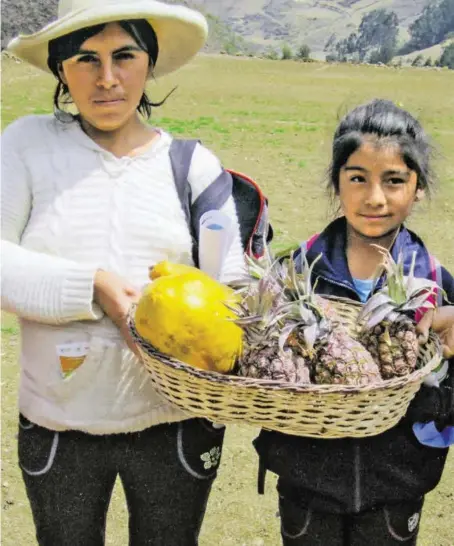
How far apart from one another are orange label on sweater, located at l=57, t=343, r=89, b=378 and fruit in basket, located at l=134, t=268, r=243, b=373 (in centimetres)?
31

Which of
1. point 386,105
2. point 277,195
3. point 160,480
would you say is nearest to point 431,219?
point 277,195

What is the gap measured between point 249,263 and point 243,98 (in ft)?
62.7

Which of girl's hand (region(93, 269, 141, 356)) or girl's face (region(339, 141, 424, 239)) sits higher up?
girl's face (region(339, 141, 424, 239))

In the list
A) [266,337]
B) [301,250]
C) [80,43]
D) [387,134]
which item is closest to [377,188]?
[387,134]

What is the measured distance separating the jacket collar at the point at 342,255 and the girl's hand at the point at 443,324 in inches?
9.0

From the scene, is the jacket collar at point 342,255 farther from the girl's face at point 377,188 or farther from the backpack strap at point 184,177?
the backpack strap at point 184,177

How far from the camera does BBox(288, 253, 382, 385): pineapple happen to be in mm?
1877

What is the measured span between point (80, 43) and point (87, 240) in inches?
21.8

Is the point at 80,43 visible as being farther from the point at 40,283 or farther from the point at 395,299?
the point at 395,299

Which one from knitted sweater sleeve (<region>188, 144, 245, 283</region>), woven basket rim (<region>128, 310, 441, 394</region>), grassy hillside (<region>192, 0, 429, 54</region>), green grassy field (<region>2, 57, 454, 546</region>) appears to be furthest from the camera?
grassy hillside (<region>192, 0, 429, 54</region>)

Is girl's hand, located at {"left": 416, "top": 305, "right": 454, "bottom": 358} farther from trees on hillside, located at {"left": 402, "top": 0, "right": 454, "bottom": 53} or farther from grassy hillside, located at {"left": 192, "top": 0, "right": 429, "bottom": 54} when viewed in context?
grassy hillside, located at {"left": 192, "top": 0, "right": 429, "bottom": 54}

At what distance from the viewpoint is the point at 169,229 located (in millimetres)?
2225

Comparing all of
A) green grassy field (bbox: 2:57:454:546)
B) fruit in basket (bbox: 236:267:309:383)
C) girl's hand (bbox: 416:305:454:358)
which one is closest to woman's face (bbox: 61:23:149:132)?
fruit in basket (bbox: 236:267:309:383)

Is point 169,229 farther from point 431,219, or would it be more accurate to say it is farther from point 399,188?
point 431,219
